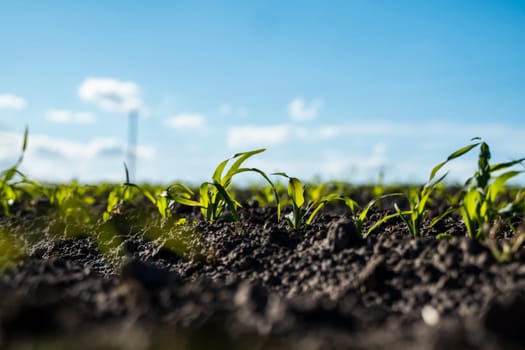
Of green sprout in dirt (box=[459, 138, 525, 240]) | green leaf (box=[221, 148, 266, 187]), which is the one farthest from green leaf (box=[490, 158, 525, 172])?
green leaf (box=[221, 148, 266, 187])

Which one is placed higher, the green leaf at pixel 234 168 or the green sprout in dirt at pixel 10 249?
the green leaf at pixel 234 168

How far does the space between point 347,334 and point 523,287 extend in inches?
31.0

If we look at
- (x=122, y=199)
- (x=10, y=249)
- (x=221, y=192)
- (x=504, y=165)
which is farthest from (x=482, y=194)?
(x=122, y=199)

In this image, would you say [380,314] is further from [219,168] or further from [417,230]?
[219,168]

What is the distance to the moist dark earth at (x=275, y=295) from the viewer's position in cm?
141

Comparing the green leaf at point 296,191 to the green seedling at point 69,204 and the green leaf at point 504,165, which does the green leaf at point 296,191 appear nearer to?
the green leaf at point 504,165

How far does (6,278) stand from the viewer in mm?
2006

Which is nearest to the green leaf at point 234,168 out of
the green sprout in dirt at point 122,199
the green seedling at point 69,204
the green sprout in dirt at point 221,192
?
the green sprout in dirt at point 221,192

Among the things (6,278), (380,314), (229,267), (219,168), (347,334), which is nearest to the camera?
(347,334)

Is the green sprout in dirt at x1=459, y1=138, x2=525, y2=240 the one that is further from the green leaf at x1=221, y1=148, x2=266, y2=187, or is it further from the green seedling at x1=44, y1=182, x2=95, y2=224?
the green seedling at x1=44, y1=182, x2=95, y2=224

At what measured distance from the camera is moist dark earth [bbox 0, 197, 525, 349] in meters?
1.41

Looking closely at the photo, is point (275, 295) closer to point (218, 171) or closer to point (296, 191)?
point (296, 191)

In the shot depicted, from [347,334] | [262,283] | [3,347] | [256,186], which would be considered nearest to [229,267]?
[262,283]

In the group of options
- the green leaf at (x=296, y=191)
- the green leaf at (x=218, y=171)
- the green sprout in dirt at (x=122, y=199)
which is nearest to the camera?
the green leaf at (x=296, y=191)
